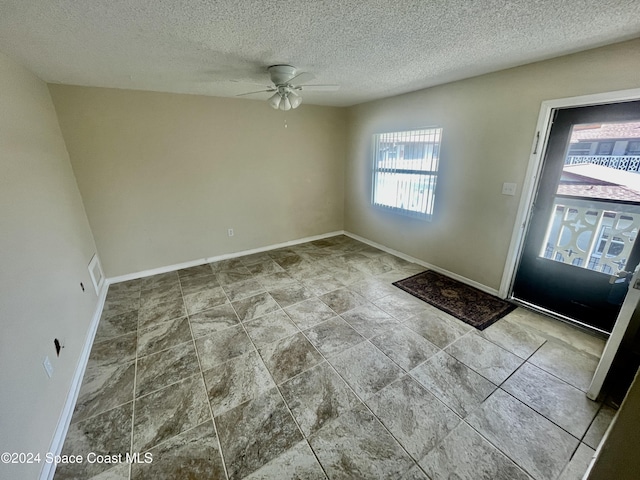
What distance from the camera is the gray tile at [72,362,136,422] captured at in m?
1.71

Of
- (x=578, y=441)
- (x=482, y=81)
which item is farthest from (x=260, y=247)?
(x=578, y=441)

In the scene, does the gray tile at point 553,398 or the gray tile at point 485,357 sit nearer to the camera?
the gray tile at point 553,398

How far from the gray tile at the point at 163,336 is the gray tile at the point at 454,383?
6.62 feet

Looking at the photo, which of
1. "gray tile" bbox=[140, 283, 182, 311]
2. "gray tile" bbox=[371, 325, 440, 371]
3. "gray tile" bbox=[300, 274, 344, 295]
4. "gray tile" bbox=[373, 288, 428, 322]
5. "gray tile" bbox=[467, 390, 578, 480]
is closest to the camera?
"gray tile" bbox=[467, 390, 578, 480]

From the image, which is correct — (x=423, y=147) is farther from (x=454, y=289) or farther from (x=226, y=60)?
(x=226, y=60)

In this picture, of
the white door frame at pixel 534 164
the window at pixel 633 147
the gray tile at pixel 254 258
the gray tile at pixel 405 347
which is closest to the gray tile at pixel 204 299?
the gray tile at pixel 254 258

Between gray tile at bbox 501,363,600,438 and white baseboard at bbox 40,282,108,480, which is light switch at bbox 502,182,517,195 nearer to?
gray tile at bbox 501,363,600,438

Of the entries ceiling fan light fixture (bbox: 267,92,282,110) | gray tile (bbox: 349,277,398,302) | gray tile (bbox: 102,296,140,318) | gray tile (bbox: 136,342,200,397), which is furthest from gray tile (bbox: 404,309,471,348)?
gray tile (bbox: 102,296,140,318)

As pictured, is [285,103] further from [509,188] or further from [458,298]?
[458,298]

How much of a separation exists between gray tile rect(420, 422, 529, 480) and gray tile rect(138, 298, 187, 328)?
246 centimetres

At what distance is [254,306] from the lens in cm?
282

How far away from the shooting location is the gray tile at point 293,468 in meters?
1.32

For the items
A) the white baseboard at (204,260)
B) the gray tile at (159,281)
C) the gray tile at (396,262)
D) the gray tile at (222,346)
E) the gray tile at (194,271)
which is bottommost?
the gray tile at (222,346)

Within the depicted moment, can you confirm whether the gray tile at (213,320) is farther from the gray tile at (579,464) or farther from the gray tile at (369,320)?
the gray tile at (579,464)
